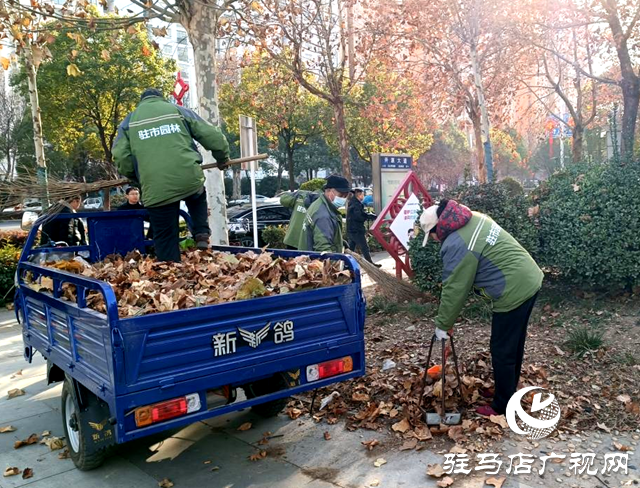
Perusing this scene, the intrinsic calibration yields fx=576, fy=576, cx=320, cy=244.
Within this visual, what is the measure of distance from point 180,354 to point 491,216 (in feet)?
15.2

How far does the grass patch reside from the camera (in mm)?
5102

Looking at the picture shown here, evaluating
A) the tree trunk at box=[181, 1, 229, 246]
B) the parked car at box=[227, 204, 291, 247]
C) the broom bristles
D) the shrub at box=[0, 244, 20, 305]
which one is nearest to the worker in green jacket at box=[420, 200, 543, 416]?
the broom bristles

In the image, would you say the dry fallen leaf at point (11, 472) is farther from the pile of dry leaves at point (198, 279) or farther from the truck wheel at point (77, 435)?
the pile of dry leaves at point (198, 279)

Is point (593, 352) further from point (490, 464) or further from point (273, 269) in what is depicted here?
point (273, 269)

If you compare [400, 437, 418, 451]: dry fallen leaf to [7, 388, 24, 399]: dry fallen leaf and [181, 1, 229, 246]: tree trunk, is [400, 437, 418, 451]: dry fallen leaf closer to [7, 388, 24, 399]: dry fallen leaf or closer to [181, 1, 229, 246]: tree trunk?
[7, 388, 24, 399]: dry fallen leaf

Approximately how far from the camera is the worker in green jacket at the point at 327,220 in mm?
6043

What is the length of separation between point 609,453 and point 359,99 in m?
23.3

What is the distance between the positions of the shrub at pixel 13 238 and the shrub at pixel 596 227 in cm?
988

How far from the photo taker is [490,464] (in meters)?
3.71

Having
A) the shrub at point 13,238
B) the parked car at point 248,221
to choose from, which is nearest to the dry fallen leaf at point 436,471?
the shrub at point 13,238

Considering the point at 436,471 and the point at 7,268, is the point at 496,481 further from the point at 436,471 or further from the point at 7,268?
the point at 7,268

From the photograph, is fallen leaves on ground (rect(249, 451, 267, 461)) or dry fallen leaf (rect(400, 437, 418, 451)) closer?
dry fallen leaf (rect(400, 437, 418, 451))

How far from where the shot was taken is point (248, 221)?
52.6ft

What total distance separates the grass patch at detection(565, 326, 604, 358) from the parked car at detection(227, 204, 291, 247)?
35.8 feet
